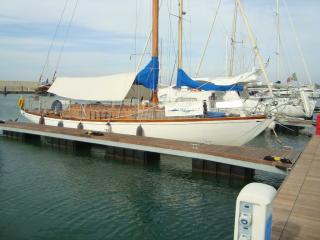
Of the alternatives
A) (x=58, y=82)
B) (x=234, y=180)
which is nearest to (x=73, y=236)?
(x=234, y=180)

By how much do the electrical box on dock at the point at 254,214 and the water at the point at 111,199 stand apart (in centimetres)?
504

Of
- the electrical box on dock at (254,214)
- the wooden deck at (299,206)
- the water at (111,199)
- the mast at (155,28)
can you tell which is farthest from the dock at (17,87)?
the electrical box on dock at (254,214)

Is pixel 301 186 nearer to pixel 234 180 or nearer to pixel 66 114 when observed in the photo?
pixel 234 180

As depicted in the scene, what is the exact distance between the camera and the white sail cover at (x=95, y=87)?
20.2 m

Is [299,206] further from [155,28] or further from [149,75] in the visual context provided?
[155,28]

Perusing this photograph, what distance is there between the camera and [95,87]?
21719 millimetres

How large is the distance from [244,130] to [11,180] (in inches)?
444

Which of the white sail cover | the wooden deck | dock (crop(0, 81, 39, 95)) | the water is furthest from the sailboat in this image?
dock (crop(0, 81, 39, 95))

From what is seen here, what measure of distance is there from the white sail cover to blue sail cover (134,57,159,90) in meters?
0.46

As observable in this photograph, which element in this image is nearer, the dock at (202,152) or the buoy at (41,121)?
the dock at (202,152)

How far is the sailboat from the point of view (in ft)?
57.3

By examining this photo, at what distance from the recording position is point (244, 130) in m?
17.3

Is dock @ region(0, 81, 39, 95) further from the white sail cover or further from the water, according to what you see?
the water

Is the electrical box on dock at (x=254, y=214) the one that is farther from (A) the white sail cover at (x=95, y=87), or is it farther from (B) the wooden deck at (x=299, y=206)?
(A) the white sail cover at (x=95, y=87)
